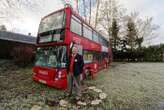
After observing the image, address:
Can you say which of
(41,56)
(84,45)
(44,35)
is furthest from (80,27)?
(41,56)

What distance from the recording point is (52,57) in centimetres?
578

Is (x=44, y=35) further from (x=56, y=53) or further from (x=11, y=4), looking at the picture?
(x=11, y=4)

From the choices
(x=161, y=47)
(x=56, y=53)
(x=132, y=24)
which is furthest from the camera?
(x=132, y=24)

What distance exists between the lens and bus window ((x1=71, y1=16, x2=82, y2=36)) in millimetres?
6141

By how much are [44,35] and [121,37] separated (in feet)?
86.4

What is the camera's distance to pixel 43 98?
4.97 metres

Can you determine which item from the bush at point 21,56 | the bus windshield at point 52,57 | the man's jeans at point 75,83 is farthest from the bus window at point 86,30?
the bush at point 21,56

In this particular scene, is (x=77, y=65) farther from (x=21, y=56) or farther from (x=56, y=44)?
(x=21, y=56)

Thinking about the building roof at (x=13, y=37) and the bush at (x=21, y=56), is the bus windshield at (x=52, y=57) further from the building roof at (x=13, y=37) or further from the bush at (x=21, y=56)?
the building roof at (x=13, y=37)

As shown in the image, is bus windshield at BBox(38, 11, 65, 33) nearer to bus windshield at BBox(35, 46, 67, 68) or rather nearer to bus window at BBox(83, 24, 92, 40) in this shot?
bus windshield at BBox(35, 46, 67, 68)

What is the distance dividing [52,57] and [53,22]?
1.68m

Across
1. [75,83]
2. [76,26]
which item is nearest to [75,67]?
[75,83]

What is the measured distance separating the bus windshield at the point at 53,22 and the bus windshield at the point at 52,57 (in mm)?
965

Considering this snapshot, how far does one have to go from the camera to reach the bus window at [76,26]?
6141 millimetres
